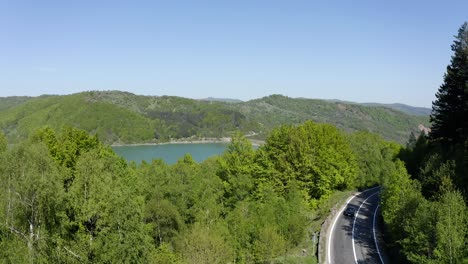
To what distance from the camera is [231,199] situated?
4350cm

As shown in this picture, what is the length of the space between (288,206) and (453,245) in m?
15.2

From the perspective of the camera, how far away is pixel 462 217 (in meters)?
24.3

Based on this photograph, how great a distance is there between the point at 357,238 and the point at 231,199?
13844 millimetres

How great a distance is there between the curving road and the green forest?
5.35ft

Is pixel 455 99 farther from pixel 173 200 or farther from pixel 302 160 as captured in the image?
pixel 173 200

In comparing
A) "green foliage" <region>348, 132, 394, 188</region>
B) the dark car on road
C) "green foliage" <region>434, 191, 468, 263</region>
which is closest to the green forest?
"green foliage" <region>434, 191, 468, 263</region>

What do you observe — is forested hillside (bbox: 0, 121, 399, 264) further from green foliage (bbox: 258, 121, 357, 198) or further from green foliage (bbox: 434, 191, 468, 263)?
green foliage (bbox: 434, 191, 468, 263)

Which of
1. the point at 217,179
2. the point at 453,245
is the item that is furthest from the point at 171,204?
the point at 453,245

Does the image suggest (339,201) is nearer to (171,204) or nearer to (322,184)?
(322,184)

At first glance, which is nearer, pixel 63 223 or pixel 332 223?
pixel 63 223

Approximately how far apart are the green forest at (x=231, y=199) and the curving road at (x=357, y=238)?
163cm

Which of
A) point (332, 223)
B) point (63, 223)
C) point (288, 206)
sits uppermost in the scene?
point (63, 223)

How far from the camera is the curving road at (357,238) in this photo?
105 feet

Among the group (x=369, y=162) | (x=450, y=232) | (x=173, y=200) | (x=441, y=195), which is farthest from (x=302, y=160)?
(x=369, y=162)
